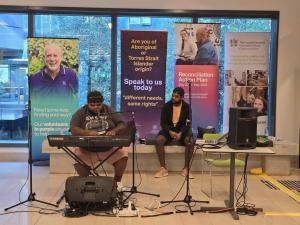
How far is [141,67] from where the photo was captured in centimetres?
684

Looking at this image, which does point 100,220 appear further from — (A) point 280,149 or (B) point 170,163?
(A) point 280,149

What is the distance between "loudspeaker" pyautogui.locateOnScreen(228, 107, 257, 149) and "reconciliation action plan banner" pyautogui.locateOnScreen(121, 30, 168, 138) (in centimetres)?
280

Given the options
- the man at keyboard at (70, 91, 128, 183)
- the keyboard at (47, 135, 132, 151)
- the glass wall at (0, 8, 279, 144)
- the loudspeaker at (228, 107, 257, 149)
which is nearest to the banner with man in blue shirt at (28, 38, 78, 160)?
the glass wall at (0, 8, 279, 144)

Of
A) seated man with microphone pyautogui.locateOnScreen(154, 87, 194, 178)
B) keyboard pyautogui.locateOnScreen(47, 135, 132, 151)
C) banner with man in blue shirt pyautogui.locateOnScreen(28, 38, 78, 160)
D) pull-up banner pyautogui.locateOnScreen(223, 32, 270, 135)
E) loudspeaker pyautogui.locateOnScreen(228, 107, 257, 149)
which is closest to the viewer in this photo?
loudspeaker pyautogui.locateOnScreen(228, 107, 257, 149)

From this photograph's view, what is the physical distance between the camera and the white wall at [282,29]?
22.8ft

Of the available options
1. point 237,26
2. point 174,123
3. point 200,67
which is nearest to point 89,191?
point 174,123

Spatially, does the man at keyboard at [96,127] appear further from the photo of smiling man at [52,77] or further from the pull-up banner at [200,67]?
the pull-up banner at [200,67]

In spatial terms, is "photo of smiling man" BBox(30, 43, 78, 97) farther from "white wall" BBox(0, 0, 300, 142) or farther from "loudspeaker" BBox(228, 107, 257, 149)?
"loudspeaker" BBox(228, 107, 257, 149)

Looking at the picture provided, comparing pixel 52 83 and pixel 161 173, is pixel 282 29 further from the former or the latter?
pixel 52 83

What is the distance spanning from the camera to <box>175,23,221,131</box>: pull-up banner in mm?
6926

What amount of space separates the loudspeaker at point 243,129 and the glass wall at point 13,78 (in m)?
4.24

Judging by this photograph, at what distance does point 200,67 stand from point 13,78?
3068 mm

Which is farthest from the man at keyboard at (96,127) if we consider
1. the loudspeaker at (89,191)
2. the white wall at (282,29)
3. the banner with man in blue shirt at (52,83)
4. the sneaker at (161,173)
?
the white wall at (282,29)

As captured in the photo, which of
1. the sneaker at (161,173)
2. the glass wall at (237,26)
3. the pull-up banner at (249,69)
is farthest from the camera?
the glass wall at (237,26)
